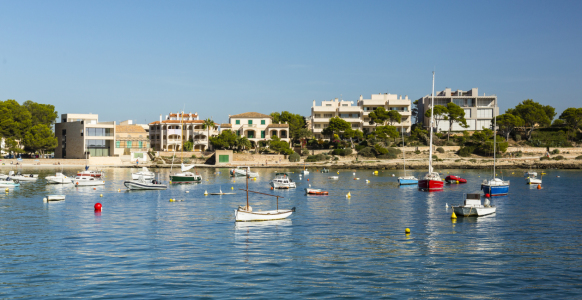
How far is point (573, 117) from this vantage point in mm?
149000

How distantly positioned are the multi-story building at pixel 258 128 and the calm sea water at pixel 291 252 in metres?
97.0

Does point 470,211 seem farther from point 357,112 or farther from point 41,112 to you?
point 41,112

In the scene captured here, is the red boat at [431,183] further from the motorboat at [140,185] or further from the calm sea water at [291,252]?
the motorboat at [140,185]

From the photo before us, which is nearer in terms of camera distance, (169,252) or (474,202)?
(169,252)

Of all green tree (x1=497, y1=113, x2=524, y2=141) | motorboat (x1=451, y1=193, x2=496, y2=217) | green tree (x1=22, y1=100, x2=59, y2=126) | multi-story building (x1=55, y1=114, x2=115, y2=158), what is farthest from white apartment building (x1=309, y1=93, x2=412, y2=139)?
motorboat (x1=451, y1=193, x2=496, y2=217)

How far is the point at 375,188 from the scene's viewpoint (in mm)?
78125

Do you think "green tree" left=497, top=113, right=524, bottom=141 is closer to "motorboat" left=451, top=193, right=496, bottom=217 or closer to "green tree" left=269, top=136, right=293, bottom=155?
"green tree" left=269, top=136, right=293, bottom=155

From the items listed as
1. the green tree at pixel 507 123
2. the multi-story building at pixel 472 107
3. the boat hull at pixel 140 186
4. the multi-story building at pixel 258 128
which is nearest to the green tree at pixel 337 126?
the multi-story building at pixel 258 128

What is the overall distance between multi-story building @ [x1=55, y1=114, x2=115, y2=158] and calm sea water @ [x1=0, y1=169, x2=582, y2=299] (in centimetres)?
9324

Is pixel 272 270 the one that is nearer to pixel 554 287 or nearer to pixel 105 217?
pixel 554 287

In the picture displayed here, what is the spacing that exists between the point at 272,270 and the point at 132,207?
3196cm

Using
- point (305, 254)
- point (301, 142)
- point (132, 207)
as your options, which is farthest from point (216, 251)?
point (301, 142)

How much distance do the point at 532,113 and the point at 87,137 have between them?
440ft

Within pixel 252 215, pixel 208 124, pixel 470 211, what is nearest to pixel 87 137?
pixel 208 124
